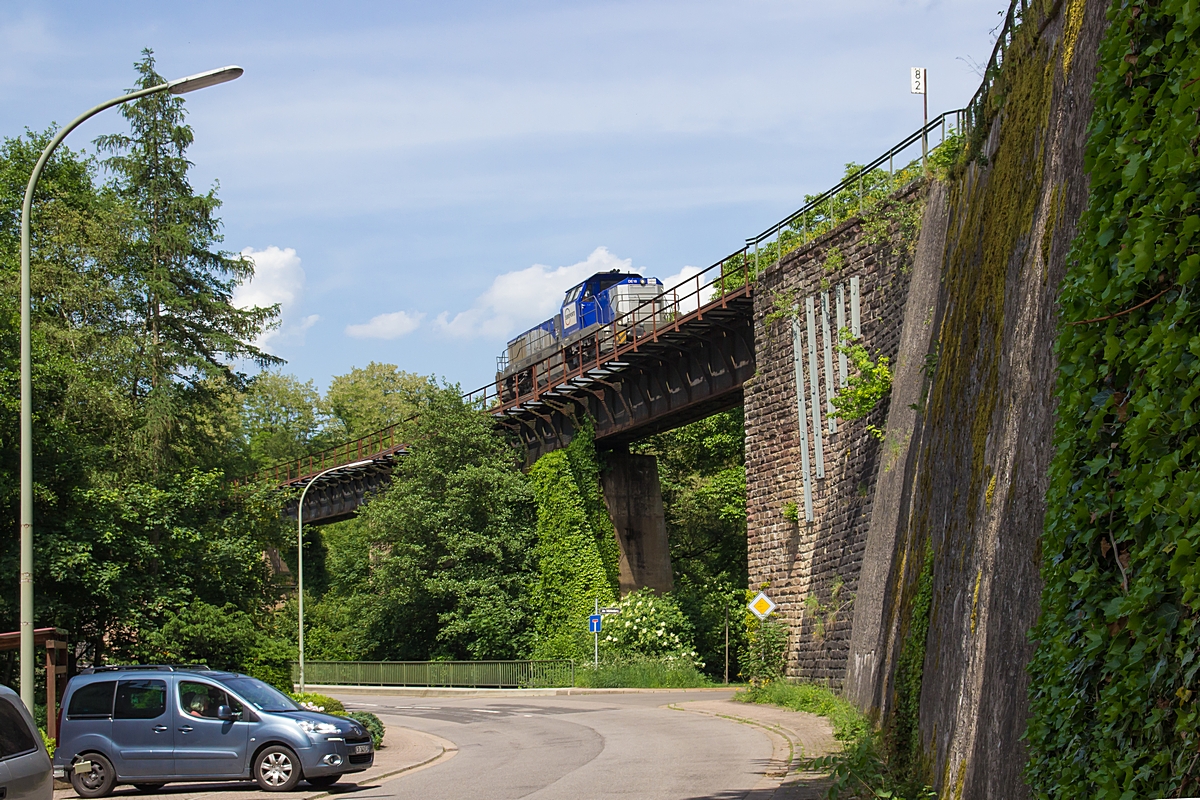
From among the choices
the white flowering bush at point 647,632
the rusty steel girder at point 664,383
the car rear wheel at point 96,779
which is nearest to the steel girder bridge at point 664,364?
the rusty steel girder at point 664,383

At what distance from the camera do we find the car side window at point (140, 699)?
16.2m

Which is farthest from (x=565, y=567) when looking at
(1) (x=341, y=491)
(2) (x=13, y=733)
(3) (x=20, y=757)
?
(3) (x=20, y=757)

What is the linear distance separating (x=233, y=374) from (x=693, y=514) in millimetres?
24365

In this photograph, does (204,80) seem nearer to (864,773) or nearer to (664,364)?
(864,773)

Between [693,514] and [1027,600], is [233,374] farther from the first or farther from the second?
[1027,600]

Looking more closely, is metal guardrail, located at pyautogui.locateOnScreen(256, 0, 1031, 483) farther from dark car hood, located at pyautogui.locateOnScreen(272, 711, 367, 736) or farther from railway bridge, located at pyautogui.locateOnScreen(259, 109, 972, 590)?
dark car hood, located at pyautogui.locateOnScreen(272, 711, 367, 736)

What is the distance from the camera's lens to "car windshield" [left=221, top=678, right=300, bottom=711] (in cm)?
1636

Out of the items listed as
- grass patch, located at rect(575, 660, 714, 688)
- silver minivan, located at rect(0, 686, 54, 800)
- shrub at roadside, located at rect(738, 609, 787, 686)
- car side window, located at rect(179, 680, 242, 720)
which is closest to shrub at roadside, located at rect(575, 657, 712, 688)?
grass patch, located at rect(575, 660, 714, 688)

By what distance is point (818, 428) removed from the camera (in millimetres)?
27453

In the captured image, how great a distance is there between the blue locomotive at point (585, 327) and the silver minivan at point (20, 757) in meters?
26.5

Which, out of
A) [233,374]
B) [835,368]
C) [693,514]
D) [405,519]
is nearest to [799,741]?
[835,368]

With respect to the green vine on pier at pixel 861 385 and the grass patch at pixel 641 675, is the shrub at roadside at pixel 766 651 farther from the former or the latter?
the grass patch at pixel 641 675

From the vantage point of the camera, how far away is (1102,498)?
561cm

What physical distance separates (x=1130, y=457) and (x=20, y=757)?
26.9 feet
